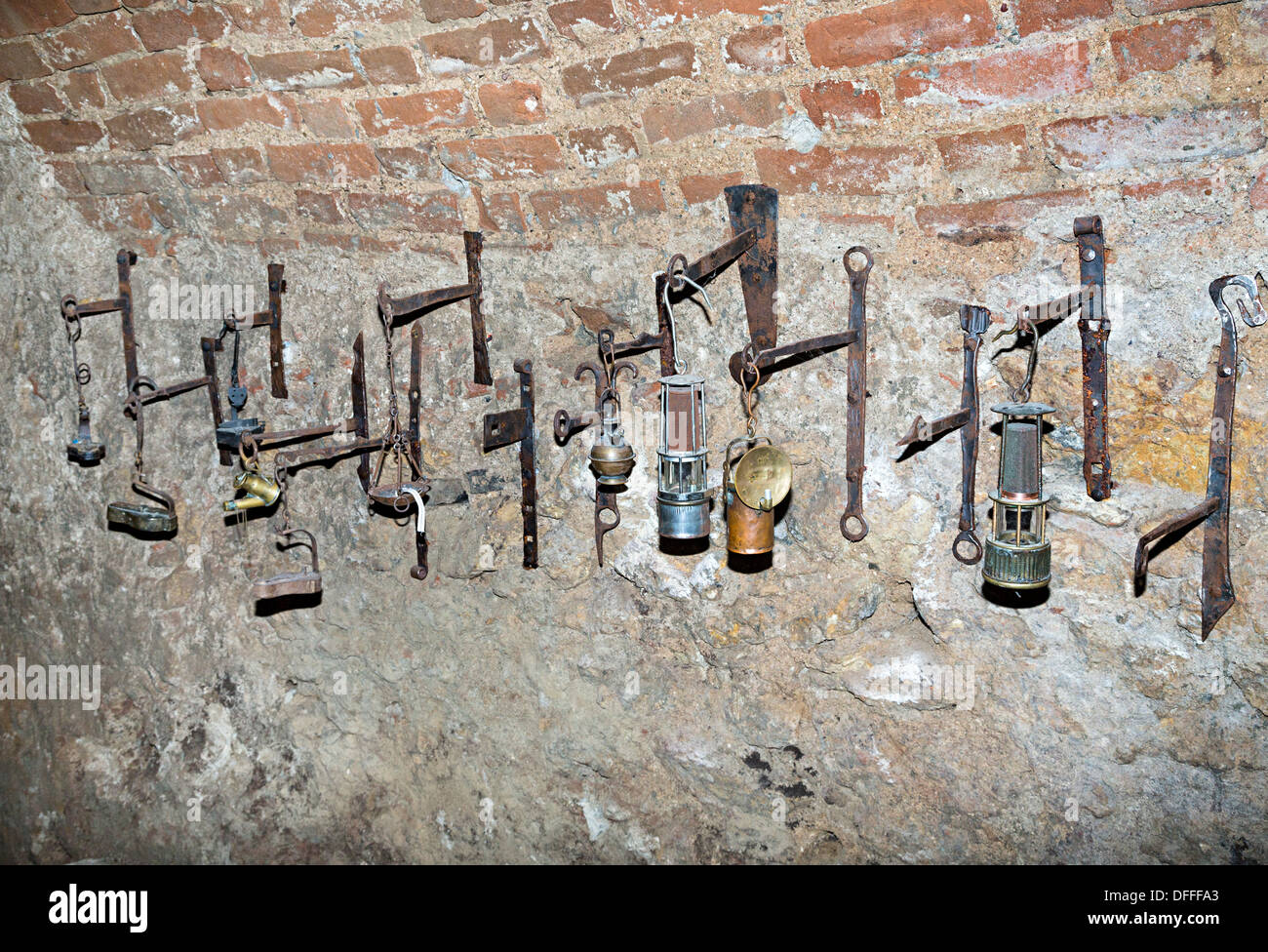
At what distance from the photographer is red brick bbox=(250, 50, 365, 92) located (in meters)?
2.28

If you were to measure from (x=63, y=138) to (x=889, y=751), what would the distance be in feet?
9.07

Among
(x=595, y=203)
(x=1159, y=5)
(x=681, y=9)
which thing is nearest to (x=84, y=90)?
(x=595, y=203)

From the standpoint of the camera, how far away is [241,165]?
264cm

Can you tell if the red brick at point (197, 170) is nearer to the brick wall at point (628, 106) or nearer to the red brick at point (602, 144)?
the brick wall at point (628, 106)

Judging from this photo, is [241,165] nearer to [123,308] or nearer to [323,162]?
[323,162]

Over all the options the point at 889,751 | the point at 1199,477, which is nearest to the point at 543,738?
the point at 889,751

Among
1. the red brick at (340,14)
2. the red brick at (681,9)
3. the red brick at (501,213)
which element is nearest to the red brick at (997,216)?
the red brick at (681,9)

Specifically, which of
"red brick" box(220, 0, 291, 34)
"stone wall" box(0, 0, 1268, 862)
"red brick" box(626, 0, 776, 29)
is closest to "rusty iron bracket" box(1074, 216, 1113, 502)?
"stone wall" box(0, 0, 1268, 862)

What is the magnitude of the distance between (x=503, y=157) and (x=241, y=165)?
2.55ft

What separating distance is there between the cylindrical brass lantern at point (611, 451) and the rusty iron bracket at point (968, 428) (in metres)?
0.66

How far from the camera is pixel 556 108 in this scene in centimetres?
223

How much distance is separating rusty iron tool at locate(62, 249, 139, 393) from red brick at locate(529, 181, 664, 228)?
4.60ft

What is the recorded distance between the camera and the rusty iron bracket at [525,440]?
2.64m
